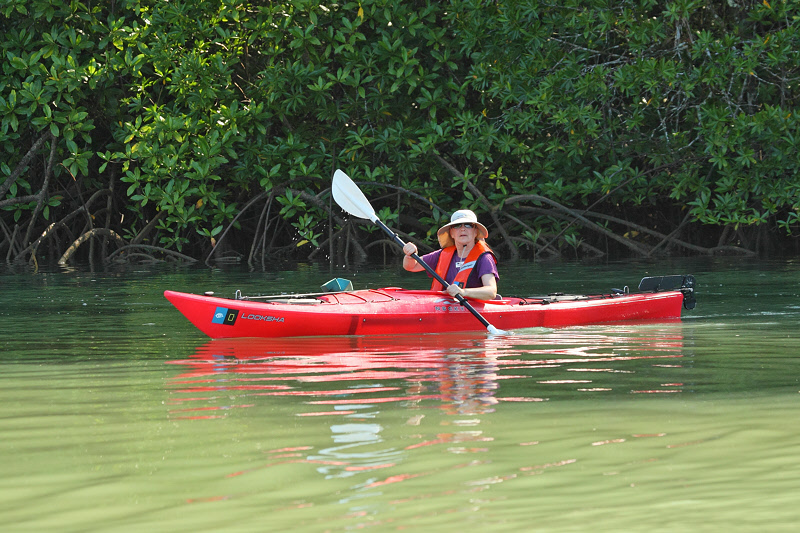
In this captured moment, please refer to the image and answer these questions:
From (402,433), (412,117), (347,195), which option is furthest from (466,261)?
(412,117)

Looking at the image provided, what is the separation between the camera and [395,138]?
13.8m

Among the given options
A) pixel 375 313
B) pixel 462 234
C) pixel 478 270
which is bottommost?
pixel 375 313

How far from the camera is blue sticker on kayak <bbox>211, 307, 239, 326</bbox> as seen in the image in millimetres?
6312

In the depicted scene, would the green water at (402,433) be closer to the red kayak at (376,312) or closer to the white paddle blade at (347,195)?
the red kayak at (376,312)

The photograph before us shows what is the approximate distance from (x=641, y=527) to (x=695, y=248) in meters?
12.1

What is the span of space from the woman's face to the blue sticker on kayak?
161 centimetres

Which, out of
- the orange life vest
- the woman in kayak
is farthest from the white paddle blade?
the orange life vest

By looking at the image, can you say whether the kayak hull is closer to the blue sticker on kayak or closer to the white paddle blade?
the blue sticker on kayak

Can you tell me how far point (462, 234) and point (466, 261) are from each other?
194mm

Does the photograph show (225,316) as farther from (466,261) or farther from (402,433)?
(402,433)

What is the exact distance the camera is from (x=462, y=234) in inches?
274

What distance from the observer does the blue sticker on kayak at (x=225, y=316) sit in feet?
20.7

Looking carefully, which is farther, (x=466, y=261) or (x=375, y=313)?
(x=466, y=261)

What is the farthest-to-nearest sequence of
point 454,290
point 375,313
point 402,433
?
point 454,290, point 375,313, point 402,433
